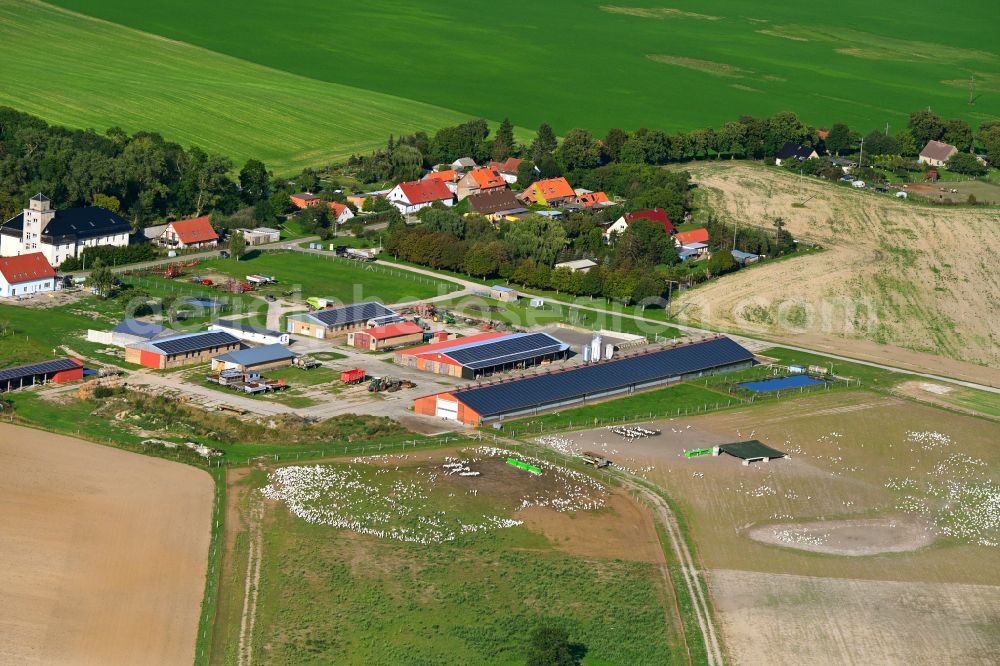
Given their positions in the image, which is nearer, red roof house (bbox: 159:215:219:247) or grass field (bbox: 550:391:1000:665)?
grass field (bbox: 550:391:1000:665)

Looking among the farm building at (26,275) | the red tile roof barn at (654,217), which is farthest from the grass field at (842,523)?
the farm building at (26,275)

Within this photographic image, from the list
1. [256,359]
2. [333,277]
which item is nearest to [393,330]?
[256,359]

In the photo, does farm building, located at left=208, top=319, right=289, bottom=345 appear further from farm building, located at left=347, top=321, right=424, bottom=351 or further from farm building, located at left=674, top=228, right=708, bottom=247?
farm building, located at left=674, top=228, right=708, bottom=247

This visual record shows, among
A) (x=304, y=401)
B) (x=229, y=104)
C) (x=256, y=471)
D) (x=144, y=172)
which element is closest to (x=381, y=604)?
(x=256, y=471)

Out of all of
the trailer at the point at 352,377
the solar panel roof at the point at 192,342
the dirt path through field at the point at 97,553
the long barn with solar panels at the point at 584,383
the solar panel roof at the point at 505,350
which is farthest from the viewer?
the solar panel roof at the point at 505,350

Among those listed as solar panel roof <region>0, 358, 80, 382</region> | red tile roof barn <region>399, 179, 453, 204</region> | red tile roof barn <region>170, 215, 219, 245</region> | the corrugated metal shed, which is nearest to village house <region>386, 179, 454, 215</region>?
red tile roof barn <region>399, 179, 453, 204</region>

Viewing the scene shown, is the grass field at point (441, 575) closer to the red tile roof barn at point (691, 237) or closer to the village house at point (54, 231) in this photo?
the village house at point (54, 231)
